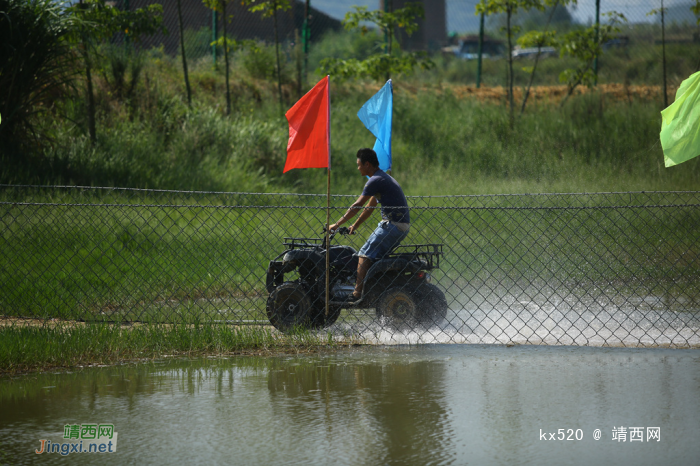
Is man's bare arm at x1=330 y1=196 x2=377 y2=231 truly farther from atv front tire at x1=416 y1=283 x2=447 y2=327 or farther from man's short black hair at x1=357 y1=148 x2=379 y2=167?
atv front tire at x1=416 y1=283 x2=447 y2=327

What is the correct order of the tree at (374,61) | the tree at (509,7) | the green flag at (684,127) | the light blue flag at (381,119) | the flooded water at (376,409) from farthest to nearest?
the tree at (374,61), the tree at (509,7), the light blue flag at (381,119), the green flag at (684,127), the flooded water at (376,409)

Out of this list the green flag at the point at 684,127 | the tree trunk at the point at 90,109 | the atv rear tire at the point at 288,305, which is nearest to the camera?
the green flag at the point at 684,127

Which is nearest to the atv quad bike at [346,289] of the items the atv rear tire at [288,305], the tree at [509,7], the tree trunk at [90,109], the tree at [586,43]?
the atv rear tire at [288,305]

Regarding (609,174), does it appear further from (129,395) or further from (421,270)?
(129,395)

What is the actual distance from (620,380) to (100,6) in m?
12.6

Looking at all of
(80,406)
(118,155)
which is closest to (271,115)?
(118,155)

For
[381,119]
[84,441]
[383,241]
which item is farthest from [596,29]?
[84,441]

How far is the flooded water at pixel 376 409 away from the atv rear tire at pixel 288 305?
1010 mm

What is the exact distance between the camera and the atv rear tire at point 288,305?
7.18 meters

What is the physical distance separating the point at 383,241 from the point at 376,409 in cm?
270

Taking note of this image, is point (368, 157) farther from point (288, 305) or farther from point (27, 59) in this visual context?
point (27, 59)

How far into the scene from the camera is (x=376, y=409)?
4.74 meters

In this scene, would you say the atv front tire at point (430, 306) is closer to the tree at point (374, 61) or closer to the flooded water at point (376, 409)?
the flooded water at point (376, 409)

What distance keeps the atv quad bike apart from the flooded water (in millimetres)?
826
